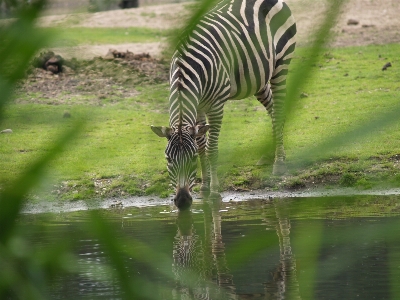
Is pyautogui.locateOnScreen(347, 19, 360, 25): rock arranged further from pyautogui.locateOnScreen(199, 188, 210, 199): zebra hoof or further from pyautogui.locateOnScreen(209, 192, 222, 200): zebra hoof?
pyautogui.locateOnScreen(209, 192, 222, 200): zebra hoof

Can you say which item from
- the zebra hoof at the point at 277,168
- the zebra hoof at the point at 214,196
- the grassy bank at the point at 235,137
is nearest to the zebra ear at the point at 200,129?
the grassy bank at the point at 235,137

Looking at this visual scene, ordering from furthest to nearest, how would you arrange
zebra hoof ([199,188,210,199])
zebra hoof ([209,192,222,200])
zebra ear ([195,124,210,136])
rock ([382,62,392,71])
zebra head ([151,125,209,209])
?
rock ([382,62,392,71]) → zebra hoof ([199,188,210,199]) → zebra hoof ([209,192,222,200]) → zebra ear ([195,124,210,136]) → zebra head ([151,125,209,209])

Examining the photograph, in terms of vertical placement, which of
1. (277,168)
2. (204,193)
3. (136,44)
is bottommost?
(277,168)

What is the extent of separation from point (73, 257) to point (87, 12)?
0.73ft

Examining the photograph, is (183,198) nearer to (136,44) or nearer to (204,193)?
(204,193)

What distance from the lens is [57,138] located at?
0.60 m

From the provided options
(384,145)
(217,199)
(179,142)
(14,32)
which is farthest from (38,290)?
(384,145)

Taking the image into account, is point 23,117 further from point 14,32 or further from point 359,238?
point 359,238

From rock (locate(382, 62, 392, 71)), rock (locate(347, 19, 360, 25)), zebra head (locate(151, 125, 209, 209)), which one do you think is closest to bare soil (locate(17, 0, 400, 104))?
rock (locate(347, 19, 360, 25))

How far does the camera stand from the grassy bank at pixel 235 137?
62cm

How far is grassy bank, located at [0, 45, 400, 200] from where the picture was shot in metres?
0.62

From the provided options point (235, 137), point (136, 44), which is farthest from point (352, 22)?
point (235, 137)

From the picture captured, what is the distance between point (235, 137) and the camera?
2.80ft

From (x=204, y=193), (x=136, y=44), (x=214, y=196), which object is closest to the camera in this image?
(x=214, y=196)
